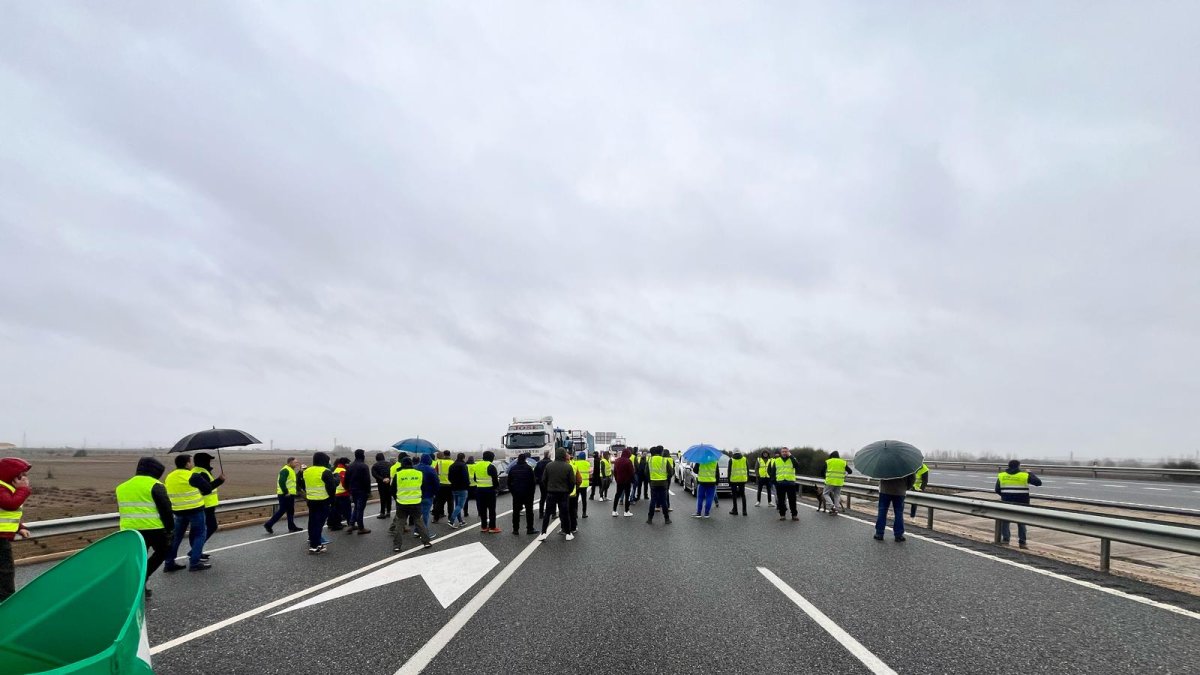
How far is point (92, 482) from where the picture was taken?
120 feet

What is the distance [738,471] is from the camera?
16219 millimetres

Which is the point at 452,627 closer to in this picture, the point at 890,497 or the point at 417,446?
the point at 890,497

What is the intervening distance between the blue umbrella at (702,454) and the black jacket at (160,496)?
1051cm

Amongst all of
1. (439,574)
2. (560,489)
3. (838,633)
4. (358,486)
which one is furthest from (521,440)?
(838,633)

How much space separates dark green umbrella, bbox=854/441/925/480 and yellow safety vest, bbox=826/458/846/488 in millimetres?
3637

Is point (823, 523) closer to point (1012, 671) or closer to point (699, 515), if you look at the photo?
point (699, 515)

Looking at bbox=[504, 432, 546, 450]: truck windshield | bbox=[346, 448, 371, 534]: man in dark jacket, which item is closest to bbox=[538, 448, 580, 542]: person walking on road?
bbox=[346, 448, 371, 534]: man in dark jacket

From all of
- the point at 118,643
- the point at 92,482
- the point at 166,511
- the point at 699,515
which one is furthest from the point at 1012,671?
the point at 92,482

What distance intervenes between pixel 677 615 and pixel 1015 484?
31.1 feet

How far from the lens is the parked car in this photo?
21406mm

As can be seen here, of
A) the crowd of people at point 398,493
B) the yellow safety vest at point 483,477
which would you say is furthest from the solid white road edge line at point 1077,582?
the yellow safety vest at point 483,477

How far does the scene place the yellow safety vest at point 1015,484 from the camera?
11.5 meters

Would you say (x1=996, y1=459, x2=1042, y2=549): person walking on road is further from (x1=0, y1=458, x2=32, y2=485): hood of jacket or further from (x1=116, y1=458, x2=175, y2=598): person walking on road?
(x1=0, y1=458, x2=32, y2=485): hood of jacket

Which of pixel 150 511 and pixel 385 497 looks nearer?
pixel 150 511
